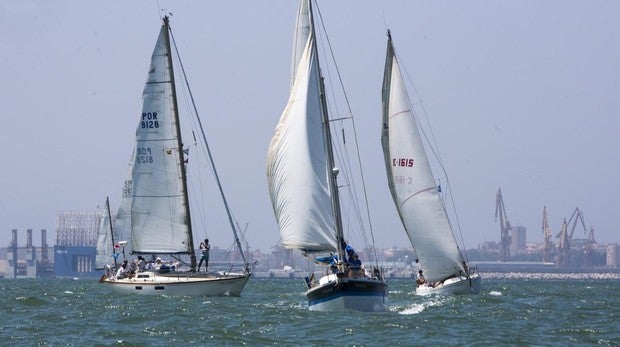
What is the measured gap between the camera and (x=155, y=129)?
54844 mm

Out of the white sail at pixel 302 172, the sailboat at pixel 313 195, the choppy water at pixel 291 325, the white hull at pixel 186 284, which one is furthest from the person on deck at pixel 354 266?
the white hull at pixel 186 284

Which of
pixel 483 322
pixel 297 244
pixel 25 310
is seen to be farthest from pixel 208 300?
pixel 483 322

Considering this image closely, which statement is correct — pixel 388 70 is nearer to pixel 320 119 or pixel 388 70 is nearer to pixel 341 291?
pixel 320 119

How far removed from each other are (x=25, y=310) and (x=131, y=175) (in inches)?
475

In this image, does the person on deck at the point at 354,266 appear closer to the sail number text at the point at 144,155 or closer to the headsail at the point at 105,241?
the sail number text at the point at 144,155

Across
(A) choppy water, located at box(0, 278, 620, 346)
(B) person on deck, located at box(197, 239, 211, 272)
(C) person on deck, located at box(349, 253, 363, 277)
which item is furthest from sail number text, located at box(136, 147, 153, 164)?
(C) person on deck, located at box(349, 253, 363, 277)

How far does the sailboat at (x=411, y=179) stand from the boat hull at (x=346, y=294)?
1394cm

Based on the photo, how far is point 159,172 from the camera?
55.0m

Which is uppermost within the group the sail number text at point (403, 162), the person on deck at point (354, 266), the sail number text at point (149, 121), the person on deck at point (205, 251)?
the sail number text at point (149, 121)

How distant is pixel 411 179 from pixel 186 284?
9525 millimetres

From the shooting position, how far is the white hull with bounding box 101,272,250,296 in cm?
5125

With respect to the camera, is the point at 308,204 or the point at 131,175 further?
the point at 131,175

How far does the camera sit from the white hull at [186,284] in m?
51.2

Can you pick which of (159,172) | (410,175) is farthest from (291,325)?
(159,172)
